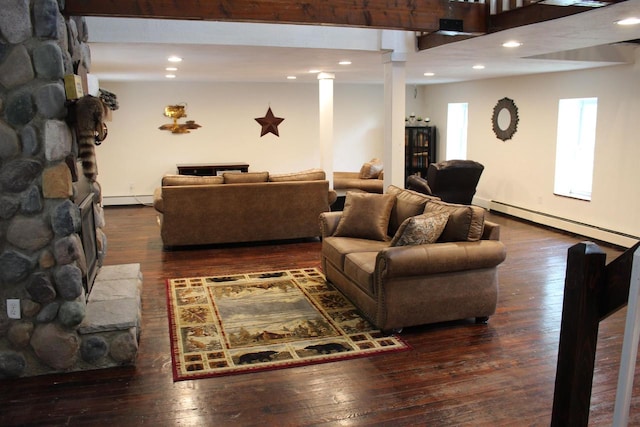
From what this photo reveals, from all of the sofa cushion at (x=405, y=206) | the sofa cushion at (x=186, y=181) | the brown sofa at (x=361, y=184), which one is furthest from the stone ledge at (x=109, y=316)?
the brown sofa at (x=361, y=184)

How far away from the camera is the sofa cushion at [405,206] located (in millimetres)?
4906

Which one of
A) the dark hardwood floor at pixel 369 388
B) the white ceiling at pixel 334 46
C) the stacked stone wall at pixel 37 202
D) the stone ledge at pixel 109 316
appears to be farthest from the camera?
the white ceiling at pixel 334 46

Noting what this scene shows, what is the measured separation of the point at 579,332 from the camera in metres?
1.35

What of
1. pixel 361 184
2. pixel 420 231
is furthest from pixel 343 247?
pixel 361 184

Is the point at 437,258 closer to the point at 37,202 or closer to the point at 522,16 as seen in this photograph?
the point at 522,16

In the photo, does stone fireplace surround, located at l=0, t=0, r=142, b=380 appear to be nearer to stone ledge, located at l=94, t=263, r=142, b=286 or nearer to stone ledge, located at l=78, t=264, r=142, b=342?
stone ledge, located at l=78, t=264, r=142, b=342

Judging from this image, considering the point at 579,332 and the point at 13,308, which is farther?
the point at 13,308

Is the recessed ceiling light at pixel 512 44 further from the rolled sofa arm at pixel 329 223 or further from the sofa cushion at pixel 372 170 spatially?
the sofa cushion at pixel 372 170

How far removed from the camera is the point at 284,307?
4.75m

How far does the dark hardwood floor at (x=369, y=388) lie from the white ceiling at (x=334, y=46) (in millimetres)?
2238

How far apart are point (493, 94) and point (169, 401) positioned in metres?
7.87

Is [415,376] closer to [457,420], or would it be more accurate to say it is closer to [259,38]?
[457,420]

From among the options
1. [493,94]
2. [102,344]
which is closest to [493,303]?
[102,344]

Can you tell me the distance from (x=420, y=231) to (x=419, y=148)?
756 cm
